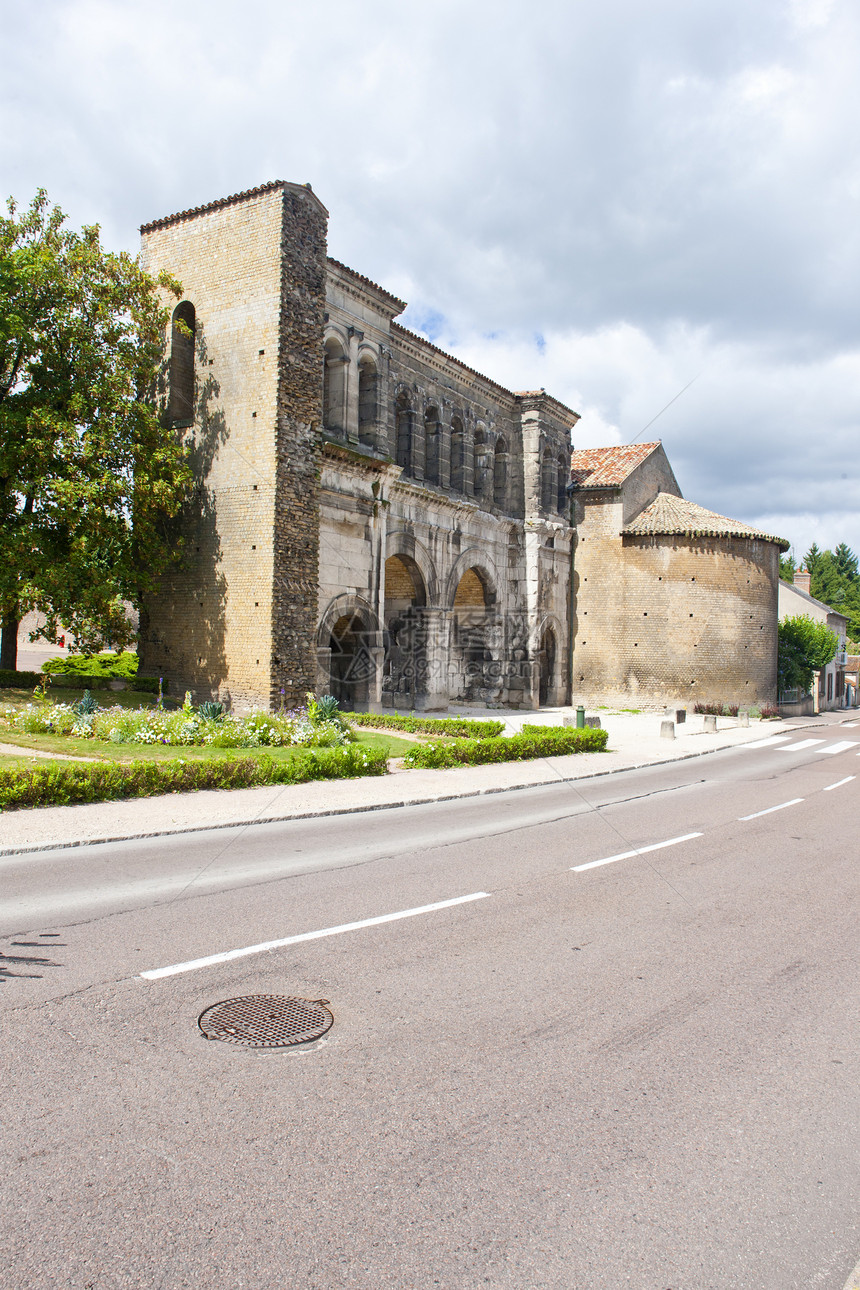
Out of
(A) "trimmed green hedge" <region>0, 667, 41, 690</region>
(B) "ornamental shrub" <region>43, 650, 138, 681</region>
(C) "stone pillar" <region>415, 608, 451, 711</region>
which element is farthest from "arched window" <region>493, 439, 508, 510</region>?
(A) "trimmed green hedge" <region>0, 667, 41, 690</region>

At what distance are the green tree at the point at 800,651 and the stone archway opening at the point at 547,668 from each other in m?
12.6

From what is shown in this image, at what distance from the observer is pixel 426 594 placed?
88.7 feet

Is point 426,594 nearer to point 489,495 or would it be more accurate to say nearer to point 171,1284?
point 489,495

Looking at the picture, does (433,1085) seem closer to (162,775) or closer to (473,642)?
(162,775)

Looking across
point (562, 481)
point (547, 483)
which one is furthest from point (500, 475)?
point (562, 481)

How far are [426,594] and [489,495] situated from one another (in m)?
6.12

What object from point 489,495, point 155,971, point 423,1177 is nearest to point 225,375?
point 489,495

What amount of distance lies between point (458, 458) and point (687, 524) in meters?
12.1

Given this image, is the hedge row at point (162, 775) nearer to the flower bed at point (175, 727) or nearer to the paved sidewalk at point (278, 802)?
the paved sidewalk at point (278, 802)

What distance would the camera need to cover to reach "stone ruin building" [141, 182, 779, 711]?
64.6 ft

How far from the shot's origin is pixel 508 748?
17.5 metres

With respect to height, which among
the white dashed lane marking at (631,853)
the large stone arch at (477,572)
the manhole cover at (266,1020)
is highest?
the large stone arch at (477,572)

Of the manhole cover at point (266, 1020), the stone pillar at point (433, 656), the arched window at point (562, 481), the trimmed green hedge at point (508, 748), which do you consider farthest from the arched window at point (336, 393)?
the manhole cover at point (266, 1020)

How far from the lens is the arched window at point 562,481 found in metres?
35.2
